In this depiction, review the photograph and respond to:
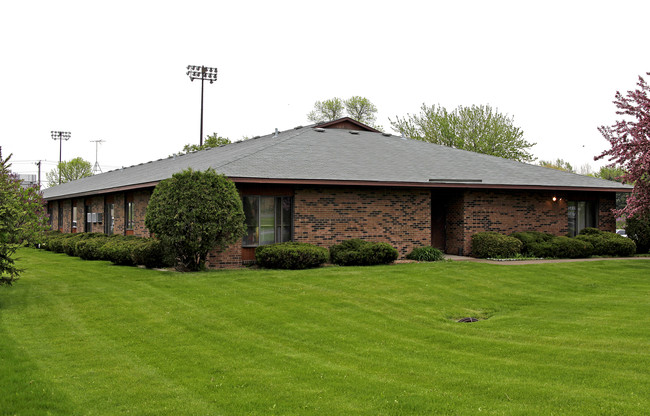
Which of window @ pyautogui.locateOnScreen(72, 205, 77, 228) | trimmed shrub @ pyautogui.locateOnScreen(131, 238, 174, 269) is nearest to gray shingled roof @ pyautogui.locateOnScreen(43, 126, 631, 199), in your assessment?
trimmed shrub @ pyautogui.locateOnScreen(131, 238, 174, 269)

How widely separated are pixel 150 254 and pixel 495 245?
12.0 metres

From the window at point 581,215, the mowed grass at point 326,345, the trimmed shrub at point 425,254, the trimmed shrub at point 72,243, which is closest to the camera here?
the mowed grass at point 326,345

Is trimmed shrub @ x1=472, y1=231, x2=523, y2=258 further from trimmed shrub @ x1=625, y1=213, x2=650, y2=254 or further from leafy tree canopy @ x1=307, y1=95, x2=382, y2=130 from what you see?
leafy tree canopy @ x1=307, y1=95, x2=382, y2=130

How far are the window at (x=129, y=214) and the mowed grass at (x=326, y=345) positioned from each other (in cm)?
890

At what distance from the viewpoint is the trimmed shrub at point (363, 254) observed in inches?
744

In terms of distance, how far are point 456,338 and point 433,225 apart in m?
14.3

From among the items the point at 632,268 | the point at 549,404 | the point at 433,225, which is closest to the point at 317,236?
the point at 433,225

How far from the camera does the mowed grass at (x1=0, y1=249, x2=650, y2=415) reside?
6543 mm

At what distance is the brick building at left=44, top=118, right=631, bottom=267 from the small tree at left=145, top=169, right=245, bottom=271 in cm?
111

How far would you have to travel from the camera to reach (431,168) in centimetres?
2341

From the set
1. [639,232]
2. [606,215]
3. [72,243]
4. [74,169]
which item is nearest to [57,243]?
[72,243]

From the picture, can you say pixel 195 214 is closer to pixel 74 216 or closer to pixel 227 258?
pixel 227 258

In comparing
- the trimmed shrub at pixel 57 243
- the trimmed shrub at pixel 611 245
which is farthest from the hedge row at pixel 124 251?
the trimmed shrub at pixel 611 245

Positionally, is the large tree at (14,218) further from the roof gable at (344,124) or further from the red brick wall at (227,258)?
the roof gable at (344,124)
